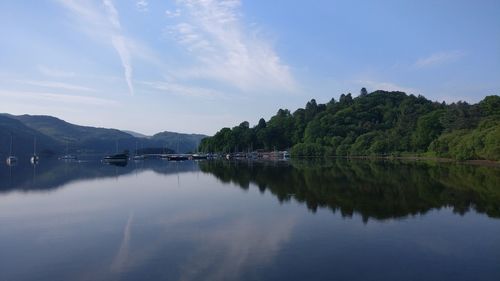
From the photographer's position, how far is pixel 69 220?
2617cm

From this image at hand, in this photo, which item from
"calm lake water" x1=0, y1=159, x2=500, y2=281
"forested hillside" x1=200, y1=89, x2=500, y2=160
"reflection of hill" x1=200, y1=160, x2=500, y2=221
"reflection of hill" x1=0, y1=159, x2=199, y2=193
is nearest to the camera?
"calm lake water" x1=0, y1=159, x2=500, y2=281

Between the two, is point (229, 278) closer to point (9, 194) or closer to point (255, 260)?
point (255, 260)

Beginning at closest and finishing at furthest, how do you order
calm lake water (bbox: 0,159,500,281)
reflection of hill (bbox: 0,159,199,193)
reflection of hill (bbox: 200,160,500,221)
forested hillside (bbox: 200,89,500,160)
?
1. calm lake water (bbox: 0,159,500,281)
2. reflection of hill (bbox: 200,160,500,221)
3. reflection of hill (bbox: 0,159,199,193)
4. forested hillside (bbox: 200,89,500,160)

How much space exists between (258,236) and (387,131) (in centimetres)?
12780

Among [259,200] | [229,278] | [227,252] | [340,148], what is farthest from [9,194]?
[340,148]

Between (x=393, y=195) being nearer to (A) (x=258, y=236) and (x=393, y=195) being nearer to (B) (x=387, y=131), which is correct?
(A) (x=258, y=236)

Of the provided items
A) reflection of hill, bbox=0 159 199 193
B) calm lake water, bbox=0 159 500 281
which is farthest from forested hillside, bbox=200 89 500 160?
reflection of hill, bbox=0 159 199 193

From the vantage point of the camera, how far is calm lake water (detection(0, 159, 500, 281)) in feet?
49.6

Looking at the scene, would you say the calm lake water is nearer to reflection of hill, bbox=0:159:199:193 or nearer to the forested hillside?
reflection of hill, bbox=0:159:199:193

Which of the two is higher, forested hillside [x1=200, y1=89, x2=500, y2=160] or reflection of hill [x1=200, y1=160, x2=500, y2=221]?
forested hillside [x1=200, y1=89, x2=500, y2=160]

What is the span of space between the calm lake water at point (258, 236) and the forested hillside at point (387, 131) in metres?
56.3

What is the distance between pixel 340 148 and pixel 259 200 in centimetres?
11241

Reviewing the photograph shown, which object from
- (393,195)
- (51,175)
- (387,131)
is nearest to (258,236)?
(393,195)

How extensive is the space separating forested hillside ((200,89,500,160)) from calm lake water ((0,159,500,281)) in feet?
185
